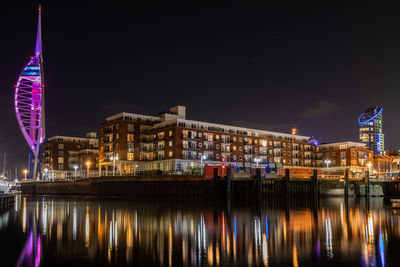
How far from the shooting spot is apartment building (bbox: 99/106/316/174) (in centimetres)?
10512

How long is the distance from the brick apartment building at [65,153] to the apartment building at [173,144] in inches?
1458

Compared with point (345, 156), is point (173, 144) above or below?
above

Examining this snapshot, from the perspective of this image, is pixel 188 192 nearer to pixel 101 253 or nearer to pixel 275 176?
pixel 275 176

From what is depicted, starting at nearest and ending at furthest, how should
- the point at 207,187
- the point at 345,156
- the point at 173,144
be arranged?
the point at 207,187 → the point at 173,144 → the point at 345,156

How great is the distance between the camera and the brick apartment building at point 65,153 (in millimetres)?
154125

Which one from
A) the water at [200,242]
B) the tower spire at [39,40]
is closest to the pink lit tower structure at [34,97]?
the tower spire at [39,40]

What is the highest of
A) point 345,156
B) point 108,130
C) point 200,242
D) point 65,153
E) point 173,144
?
point 108,130

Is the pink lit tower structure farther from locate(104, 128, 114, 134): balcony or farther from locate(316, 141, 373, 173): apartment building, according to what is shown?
locate(316, 141, 373, 173): apartment building

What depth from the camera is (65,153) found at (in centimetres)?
15812

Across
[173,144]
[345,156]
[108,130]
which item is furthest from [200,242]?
[345,156]

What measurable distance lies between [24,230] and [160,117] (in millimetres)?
89830

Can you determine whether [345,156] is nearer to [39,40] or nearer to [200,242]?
[39,40]

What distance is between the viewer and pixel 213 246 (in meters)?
21.8

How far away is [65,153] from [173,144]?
70784 mm
